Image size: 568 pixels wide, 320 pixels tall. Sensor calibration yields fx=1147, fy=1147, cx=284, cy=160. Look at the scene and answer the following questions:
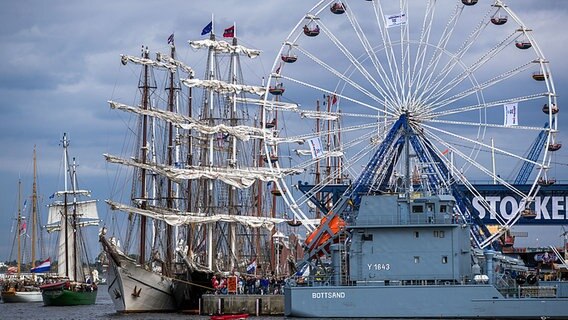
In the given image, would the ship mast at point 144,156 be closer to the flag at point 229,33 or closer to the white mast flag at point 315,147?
the flag at point 229,33

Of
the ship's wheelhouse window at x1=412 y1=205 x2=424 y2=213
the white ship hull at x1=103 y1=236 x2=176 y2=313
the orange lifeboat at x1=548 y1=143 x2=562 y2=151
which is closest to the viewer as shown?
the ship's wheelhouse window at x1=412 y1=205 x2=424 y2=213

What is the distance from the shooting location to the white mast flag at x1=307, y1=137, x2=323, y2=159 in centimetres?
8569

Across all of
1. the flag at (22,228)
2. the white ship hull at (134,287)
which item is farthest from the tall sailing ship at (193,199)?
the flag at (22,228)

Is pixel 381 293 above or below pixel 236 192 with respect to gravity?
below

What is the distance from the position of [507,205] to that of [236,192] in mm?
28489

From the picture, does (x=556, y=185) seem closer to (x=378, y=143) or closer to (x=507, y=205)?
(x=507, y=205)

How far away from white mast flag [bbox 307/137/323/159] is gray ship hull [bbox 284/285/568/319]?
1123 cm

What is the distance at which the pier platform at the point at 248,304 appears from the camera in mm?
89188

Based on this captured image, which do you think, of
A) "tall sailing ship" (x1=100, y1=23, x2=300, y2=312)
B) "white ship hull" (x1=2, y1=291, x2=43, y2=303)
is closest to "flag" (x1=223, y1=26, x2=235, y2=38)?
"tall sailing ship" (x1=100, y1=23, x2=300, y2=312)

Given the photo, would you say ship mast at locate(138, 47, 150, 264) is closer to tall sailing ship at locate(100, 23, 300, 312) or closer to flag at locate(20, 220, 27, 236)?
tall sailing ship at locate(100, 23, 300, 312)

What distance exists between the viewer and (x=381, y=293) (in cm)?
7738

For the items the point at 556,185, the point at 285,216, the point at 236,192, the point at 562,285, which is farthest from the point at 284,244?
the point at 562,285

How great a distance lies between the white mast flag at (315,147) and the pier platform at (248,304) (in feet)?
39.2

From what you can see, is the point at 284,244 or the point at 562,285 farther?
the point at 284,244
